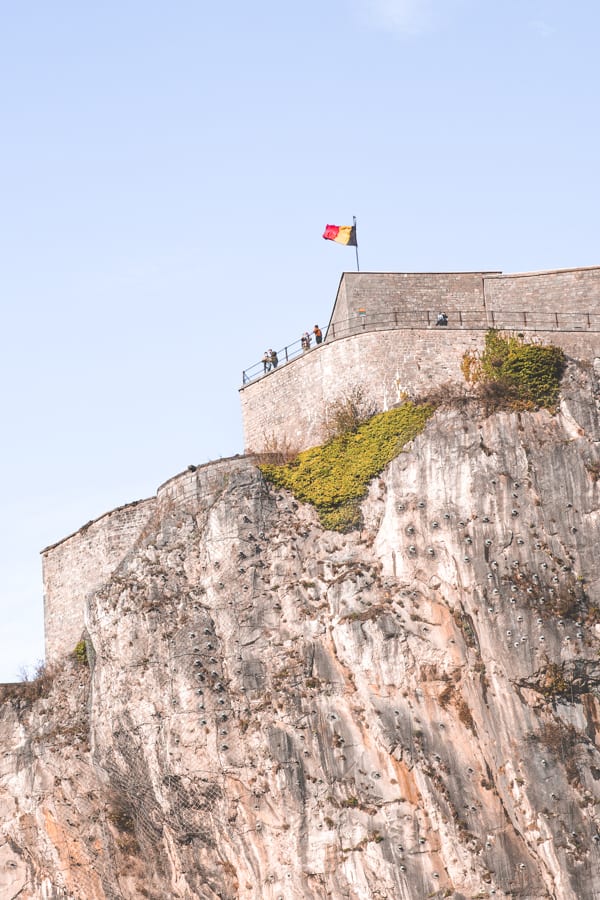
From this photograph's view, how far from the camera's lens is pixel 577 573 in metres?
37.9

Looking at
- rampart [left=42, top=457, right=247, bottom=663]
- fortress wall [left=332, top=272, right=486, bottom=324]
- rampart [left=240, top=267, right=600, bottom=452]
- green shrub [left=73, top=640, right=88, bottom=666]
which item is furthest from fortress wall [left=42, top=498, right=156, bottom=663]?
fortress wall [left=332, top=272, right=486, bottom=324]

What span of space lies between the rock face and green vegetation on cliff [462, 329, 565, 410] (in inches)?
18.4

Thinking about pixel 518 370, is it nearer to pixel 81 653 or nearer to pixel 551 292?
pixel 551 292

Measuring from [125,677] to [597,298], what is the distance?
613 inches

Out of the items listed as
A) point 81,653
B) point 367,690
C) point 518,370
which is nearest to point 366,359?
point 518,370

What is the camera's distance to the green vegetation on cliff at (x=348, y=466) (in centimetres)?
3991

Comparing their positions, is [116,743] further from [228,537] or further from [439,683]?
[439,683]

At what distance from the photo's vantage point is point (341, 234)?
4638cm

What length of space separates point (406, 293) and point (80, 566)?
11494 millimetres

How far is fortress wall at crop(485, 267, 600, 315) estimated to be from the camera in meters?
43.7

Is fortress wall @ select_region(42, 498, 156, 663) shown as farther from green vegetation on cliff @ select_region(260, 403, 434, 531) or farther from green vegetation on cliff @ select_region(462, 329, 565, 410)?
green vegetation on cliff @ select_region(462, 329, 565, 410)

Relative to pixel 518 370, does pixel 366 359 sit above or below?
above

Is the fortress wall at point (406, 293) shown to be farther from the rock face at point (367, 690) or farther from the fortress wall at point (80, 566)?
the fortress wall at point (80, 566)

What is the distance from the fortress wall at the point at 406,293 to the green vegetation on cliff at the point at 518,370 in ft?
8.43
